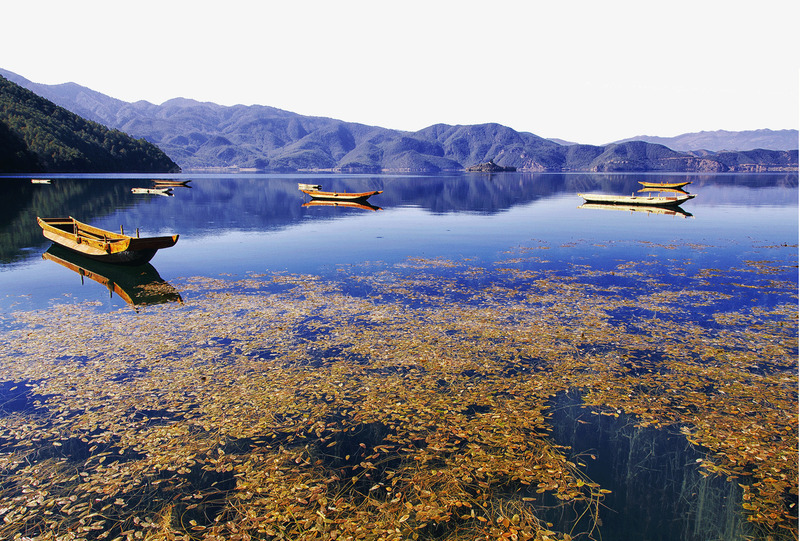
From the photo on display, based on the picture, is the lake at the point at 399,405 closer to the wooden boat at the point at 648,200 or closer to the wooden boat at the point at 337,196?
the wooden boat at the point at 648,200

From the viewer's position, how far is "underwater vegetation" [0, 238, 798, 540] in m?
9.01

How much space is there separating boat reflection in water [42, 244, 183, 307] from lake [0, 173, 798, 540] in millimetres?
326

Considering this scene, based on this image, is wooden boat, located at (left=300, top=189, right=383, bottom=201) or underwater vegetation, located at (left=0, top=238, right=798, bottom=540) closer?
underwater vegetation, located at (left=0, top=238, right=798, bottom=540)

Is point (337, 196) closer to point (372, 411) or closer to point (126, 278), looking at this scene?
point (126, 278)

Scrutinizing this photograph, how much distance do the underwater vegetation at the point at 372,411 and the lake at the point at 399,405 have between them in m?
0.07

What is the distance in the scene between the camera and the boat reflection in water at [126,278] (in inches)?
934

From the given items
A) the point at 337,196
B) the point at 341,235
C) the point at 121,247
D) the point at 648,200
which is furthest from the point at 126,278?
the point at 648,200

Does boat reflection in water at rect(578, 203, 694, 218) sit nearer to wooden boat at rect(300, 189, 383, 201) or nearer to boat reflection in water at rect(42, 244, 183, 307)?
wooden boat at rect(300, 189, 383, 201)

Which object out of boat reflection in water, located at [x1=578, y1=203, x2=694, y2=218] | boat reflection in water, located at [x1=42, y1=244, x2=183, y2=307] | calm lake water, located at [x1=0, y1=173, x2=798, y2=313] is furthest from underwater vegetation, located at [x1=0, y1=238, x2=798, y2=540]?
boat reflection in water, located at [x1=578, y1=203, x2=694, y2=218]

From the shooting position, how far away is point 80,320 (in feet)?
65.0

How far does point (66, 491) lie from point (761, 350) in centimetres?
2200

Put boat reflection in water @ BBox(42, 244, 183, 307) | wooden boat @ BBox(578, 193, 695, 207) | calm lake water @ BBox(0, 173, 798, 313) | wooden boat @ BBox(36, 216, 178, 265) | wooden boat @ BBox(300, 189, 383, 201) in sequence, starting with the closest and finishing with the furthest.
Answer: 1. boat reflection in water @ BBox(42, 244, 183, 307)
2. wooden boat @ BBox(36, 216, 178, 265)
3. calm lake water @ BBox(0, 173, 798, 313)
4. wooden boat @ BBox(578, 193, 695, 207)
5. wooden boat @ BBox(300, 189, 383, 201)

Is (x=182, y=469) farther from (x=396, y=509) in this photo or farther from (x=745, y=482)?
(x=745, y=482)

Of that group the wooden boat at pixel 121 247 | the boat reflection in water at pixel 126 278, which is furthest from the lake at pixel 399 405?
the wooden boat at pixel 121 247
